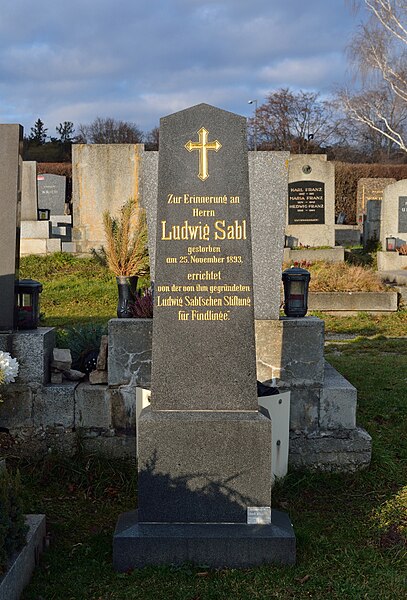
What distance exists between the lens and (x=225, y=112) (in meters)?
3.75

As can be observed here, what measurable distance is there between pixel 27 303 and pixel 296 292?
1.98 metres

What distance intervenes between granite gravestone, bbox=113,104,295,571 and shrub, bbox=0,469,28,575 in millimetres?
560

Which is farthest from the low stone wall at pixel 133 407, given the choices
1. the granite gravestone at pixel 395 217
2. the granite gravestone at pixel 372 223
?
the granite gravestone at pixel 372 223

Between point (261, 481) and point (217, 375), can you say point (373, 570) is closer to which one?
point (261, 481)

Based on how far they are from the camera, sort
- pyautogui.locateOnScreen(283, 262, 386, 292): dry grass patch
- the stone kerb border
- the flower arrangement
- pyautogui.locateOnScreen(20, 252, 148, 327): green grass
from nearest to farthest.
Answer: the stone kerb border → the flower arrangement → pyautogui.locateOnScreen(20, 252, 148, 327): green grass → pyautogui.locateOnScreen(283, 262, 386, 292): dry grass patch

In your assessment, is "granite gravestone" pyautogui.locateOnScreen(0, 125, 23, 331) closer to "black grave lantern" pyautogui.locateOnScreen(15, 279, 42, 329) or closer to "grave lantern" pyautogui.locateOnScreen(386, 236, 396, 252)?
"black grave lantern" pyautogui.locateOnScreen(15, 279, 42, 329)

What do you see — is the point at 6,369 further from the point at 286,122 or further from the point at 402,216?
the point at 286,122

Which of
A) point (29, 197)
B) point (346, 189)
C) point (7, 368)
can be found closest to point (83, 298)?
point (29, 197)

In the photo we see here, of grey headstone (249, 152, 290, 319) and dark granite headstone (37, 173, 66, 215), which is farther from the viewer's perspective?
dark granite headstone (37, 173, 66, 215)

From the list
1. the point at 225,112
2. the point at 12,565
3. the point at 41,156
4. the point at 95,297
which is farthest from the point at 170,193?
the point at 41,156

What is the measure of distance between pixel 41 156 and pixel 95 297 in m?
33.5

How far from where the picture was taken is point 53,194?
85.3ft

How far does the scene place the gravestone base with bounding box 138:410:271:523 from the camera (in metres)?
3.59

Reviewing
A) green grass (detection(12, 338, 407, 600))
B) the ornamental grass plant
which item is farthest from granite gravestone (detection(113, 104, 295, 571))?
the ornamental grass plant
